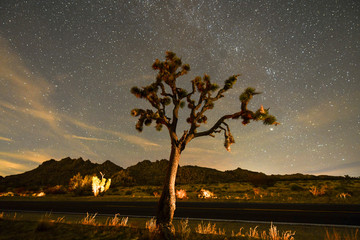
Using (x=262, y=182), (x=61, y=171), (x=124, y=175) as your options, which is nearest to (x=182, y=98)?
(x=262, y=182)

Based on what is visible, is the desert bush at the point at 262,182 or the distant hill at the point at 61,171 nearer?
the desert bush at the point at 262,182

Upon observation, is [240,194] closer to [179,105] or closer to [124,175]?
[179,105]

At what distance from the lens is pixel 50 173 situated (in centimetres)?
9969

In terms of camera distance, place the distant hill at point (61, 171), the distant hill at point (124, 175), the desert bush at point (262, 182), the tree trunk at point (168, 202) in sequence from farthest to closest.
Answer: the distant hill at point (61, 171) < the distant hill at point (124, 175) < the desert bush at point (262, 182) < the tree trunk at point (168, 202)

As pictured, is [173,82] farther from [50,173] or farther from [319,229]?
[50,173]

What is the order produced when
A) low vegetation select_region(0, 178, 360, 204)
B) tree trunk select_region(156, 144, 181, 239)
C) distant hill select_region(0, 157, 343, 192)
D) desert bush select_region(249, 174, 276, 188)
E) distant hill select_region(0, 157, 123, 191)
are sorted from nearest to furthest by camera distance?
1. tree trunk select_region(156, 144, 181, 239)
2. low vegetation select_region(0, 178, 360, 204)
3. desert bush select_region(249, 174, 276, 188)
4. distant hill select_region(0, 157, 343, 192)
5. distant hill select_region(0, 157, 123, 191)

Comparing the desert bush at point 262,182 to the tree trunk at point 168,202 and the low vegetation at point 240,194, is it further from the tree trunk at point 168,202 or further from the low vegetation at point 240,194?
the tree trunk at point 168,202

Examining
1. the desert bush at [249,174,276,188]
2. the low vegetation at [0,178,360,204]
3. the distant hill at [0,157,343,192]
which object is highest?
the distant hill at [0,157,343,192]

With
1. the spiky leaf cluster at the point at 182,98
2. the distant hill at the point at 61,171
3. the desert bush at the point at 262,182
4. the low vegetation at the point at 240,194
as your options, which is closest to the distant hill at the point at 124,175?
the distant hill at the point at 61,171

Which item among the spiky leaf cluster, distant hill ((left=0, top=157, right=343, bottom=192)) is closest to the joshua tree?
the spiky leaf cluster

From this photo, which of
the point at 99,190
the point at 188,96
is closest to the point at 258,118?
the point at 188,96

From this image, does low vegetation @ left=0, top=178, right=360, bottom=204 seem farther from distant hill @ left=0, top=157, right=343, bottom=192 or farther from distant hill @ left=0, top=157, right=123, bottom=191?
distant hill @ left=0, top=157, right=123, bottom=191

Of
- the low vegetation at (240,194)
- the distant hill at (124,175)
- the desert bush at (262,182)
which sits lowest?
the low vegetation at (240,194)

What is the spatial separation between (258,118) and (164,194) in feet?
16.8
